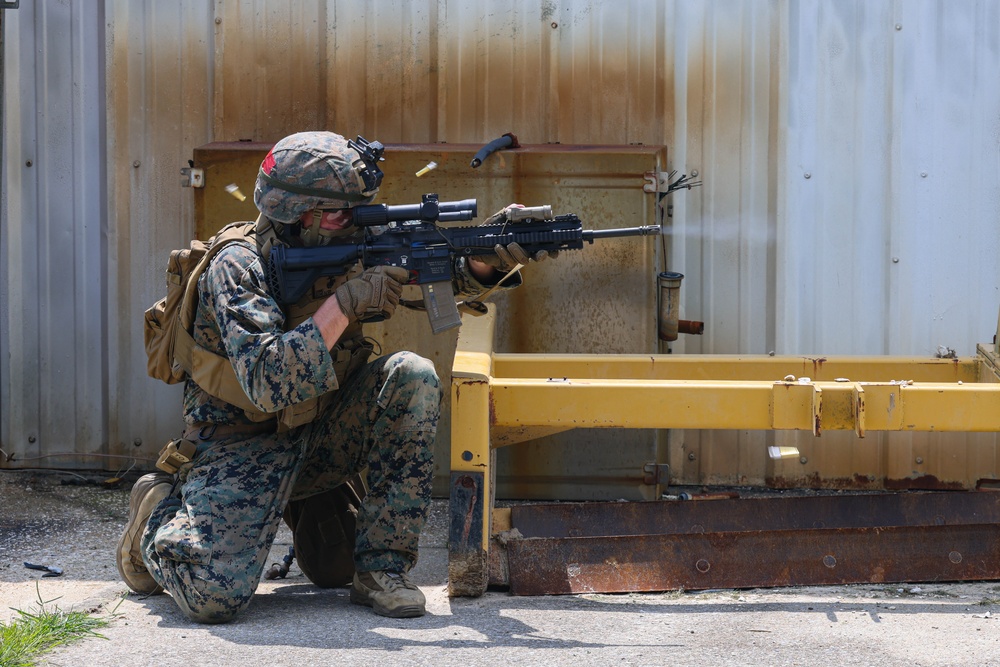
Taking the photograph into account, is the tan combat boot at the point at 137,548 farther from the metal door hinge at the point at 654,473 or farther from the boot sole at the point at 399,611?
the metal door hinge at the point at 654,473

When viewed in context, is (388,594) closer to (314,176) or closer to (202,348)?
(202,348)

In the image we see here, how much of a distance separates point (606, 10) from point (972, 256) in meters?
1.87

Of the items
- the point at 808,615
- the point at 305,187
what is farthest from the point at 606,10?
the point at 808,615

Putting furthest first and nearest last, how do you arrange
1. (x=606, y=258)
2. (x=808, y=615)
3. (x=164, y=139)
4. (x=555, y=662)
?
(x=164, y=139) → (x=606, y=258) → (x=808, y=615) → (x=555, y=662)

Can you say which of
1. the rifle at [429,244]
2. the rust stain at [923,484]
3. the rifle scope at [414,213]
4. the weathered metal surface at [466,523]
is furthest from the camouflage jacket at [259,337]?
the rust stain at [923,484]

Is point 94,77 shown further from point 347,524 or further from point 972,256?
point 972,256

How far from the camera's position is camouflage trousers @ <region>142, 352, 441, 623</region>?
388 cm

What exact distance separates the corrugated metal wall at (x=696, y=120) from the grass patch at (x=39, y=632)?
205 centimetres

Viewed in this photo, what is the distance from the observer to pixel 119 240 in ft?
18.6

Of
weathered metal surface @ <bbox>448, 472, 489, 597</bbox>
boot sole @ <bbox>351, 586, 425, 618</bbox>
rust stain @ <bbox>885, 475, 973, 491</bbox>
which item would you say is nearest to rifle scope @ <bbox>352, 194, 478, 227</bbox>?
weathered metal surface @ <bbox>448, 472, 489, 597</bbox>

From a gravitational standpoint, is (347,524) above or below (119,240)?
below

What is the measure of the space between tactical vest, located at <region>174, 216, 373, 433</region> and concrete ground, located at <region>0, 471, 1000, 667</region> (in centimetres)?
61

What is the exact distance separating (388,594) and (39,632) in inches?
39.6

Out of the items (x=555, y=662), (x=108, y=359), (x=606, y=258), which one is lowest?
(x=555, y=662)
